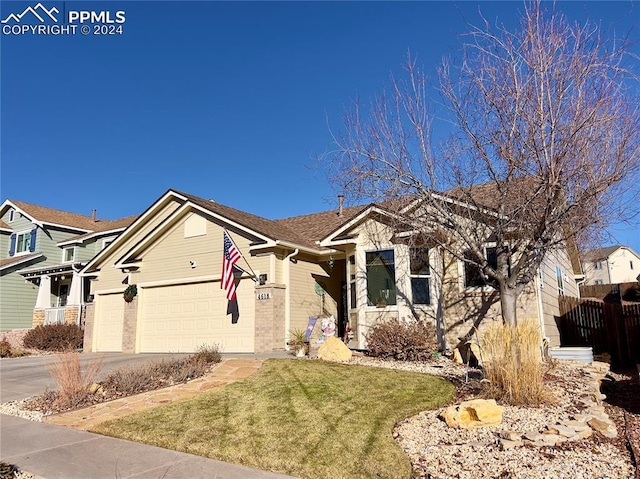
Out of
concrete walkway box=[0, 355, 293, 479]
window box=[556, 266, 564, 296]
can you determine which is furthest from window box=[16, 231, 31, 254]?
window box=[556, 266, 564, 296]

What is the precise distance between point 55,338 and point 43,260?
26.1ft

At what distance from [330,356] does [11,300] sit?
71.6 feet

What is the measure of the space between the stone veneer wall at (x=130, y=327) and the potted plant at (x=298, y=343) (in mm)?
6779

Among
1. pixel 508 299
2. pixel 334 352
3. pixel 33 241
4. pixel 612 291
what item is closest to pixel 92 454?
pixel 334 352

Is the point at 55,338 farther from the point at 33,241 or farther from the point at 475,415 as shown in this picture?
the point at 475,415

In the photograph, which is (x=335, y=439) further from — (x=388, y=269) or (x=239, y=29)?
(x=239, y=29)

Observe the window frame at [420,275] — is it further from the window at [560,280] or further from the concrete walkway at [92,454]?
the concrete walkway at [92,454]

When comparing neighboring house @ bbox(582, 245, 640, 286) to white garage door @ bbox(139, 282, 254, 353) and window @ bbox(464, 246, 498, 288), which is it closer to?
window @ bbox(464, 246, 498, 288)

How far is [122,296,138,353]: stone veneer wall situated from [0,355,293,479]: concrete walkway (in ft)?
32.0

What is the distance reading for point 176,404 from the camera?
7477 millimetres

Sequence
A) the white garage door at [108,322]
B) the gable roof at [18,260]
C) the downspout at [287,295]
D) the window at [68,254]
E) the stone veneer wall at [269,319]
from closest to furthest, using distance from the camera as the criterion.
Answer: the stone veneer wall at [269,319] < the downspout at [287,295] < the white garage door at [108,322] < the gable roof at [18,260] < the window at [68,254]

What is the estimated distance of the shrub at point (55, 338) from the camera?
65.7 ft

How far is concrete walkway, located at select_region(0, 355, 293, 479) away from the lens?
15.5ft

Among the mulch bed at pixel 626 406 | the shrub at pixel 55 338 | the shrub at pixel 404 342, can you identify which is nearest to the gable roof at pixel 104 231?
the shrub at pixel 55 338
